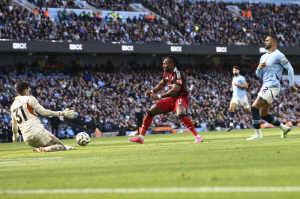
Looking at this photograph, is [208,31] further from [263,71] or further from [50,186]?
[50,186]

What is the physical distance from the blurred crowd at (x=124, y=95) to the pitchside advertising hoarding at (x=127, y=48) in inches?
90.5

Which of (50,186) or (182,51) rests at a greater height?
(182,51)

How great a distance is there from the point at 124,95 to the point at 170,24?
393 inches

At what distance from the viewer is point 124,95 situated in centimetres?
3744

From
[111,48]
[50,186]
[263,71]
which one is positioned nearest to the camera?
[50,186]

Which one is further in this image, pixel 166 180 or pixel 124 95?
pixel 124 95

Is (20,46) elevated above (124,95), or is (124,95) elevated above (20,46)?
(20,46)

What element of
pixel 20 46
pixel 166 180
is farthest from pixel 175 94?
pixel 20 46

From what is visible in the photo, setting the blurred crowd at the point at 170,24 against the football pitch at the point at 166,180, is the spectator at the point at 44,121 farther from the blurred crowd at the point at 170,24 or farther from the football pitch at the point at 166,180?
the football pitch at the point at 166,180

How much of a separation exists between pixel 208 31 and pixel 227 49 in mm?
2497

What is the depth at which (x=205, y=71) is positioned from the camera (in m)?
45.5

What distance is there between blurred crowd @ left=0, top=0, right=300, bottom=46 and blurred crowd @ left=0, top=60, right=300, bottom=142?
3315 mm

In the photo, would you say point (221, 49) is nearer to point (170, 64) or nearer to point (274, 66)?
point (274, 66)

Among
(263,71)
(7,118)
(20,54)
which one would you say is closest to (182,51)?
(20,54)
